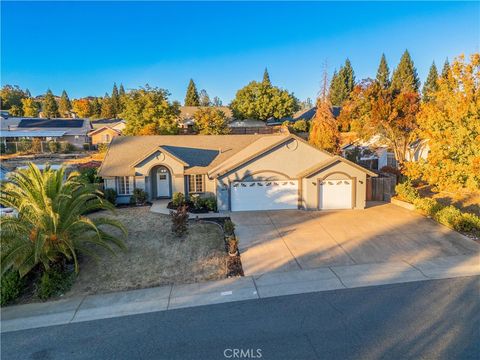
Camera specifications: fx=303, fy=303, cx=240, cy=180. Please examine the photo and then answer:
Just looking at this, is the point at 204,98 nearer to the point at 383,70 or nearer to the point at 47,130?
the point at 47,130

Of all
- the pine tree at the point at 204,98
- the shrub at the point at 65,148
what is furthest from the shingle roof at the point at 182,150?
the pine tree at the point at 204,98

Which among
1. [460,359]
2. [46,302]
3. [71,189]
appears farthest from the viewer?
[71,189]

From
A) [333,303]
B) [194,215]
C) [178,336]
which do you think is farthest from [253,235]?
[178,336]

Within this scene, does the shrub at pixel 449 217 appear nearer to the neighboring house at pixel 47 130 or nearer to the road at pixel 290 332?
the road at pixel 290 332

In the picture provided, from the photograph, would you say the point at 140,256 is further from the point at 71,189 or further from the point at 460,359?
the point at 460,359

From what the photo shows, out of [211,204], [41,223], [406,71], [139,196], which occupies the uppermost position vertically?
[406,71]

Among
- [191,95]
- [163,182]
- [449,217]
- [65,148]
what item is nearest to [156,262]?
[163,182]
